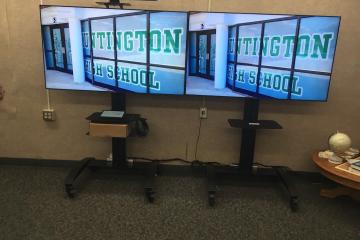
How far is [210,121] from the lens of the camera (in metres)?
2.84

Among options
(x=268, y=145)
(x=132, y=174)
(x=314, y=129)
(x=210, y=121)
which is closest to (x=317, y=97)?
(x=314, y=129)

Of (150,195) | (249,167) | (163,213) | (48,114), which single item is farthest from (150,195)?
(48,114)

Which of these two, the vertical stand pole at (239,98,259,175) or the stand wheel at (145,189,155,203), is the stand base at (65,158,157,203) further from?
the vertical stand pole at (239,98,259,175)

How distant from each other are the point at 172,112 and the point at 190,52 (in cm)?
67

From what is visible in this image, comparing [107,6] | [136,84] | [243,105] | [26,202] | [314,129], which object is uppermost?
[107,6]

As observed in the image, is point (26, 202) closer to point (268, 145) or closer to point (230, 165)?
point (230, 165)

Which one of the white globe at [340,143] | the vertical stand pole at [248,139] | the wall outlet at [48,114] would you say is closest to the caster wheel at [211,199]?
the vertical stand pole at [248,139]

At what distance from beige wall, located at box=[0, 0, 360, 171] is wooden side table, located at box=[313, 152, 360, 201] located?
352mm

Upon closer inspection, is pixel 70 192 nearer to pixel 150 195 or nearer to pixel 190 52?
pixel 150 195

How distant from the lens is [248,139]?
2.68m

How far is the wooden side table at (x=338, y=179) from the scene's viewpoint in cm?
220

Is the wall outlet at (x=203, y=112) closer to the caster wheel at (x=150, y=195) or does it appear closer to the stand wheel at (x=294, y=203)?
the caster wheel at (x=150, y=195)

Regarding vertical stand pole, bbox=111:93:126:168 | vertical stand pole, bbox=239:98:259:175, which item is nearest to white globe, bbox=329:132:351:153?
vertical stand pole, bbox=239:98:259:175

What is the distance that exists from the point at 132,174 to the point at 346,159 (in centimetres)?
194
